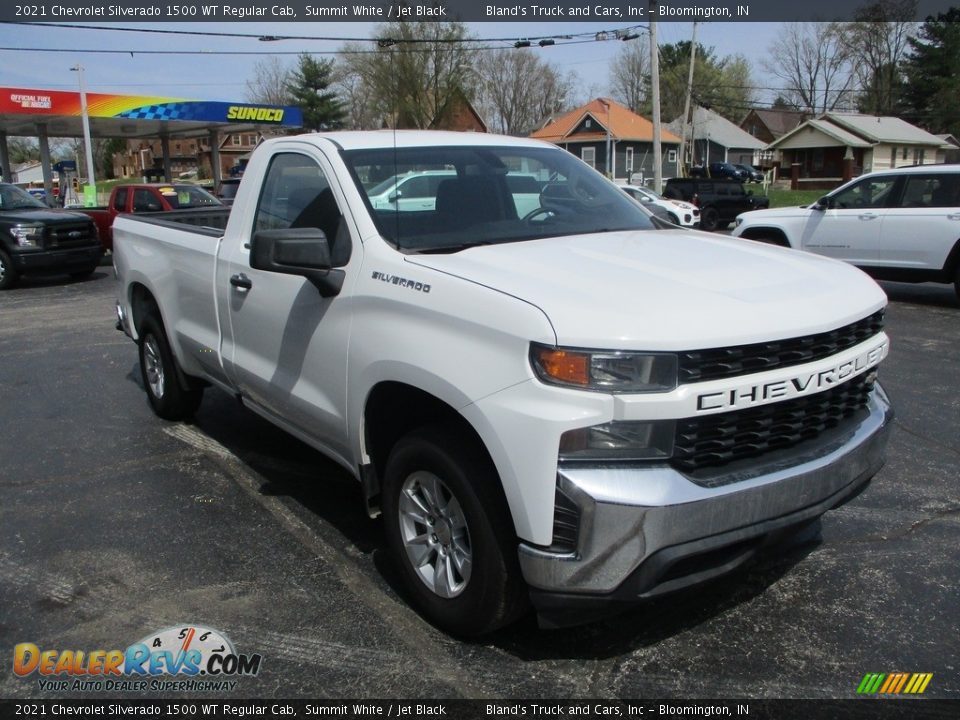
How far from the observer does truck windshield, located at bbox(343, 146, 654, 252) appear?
3.65m

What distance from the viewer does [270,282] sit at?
410 cm

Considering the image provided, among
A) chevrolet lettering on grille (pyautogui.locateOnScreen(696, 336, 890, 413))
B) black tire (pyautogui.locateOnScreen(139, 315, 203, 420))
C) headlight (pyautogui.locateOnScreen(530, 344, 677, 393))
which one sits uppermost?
headlight (pyautogui.locateOnScreen(530, 344, 677, 393))

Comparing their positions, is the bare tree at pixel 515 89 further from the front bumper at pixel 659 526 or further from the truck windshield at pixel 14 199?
the front bumper at pixel 659 526

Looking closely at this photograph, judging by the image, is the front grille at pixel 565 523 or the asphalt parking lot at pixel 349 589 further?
the asphalt parking lot at pixel 349 589

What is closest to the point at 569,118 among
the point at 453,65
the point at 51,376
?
the point at 453,65

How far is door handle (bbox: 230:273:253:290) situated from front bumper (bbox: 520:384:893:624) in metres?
2.36

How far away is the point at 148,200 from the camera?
55.2ft

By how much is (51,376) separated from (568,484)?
6.82 metres

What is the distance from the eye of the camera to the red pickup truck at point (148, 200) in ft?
54.9

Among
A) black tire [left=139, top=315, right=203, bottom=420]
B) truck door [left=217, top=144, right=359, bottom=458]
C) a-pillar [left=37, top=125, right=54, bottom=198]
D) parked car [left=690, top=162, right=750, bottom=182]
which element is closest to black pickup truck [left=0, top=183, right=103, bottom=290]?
black tire [left=139, top=315, right=203, bottom=420]

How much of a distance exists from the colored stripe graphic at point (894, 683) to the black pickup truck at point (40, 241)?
1494 centimetres

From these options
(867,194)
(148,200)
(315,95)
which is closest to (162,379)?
(867,194)

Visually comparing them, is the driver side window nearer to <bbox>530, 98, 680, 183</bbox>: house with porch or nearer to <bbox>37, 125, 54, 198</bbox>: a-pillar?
<bbox>37, 125, 54, 198</bbox>: a-pillar

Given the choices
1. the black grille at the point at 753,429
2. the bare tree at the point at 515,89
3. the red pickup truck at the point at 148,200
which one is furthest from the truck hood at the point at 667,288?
the bare tree at the point at 515,89
